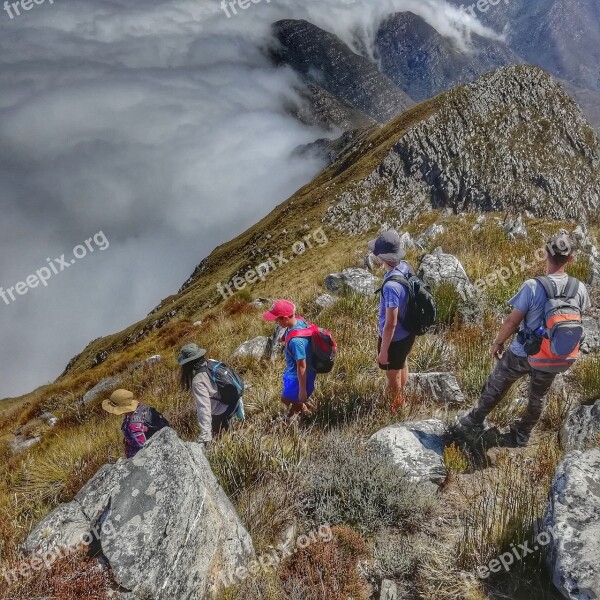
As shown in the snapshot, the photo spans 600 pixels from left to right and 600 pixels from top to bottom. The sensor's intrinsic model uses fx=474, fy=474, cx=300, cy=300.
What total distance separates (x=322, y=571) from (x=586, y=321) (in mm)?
5757

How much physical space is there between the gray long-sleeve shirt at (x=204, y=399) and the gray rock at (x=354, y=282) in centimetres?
573

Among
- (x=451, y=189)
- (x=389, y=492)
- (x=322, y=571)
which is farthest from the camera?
(x=451, y=189)

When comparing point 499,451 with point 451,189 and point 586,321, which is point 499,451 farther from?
point 451,189

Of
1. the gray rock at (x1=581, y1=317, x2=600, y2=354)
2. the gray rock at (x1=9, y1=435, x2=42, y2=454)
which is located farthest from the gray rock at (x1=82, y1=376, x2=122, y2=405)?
the gray rock at (x1=581, y1=317, x2=600, y2=354)

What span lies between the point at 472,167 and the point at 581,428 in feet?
239

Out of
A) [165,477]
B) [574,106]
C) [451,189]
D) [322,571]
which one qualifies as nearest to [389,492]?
[322,571]

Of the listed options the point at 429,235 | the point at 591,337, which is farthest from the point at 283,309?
the point at 429,235

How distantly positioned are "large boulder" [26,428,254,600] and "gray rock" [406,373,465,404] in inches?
117

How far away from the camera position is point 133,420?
4.94 metres

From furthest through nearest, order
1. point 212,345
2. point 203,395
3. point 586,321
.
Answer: point 212,345 → point 586,321 → point 203,395

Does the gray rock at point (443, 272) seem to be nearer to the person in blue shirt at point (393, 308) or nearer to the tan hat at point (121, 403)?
the person in blue shirt at point (393, 308)

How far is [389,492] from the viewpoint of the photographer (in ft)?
12.5

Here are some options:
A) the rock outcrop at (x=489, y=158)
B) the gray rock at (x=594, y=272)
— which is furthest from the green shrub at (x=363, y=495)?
the rock outcrop at (x=489, y=158)

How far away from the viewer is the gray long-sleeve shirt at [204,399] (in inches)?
195
